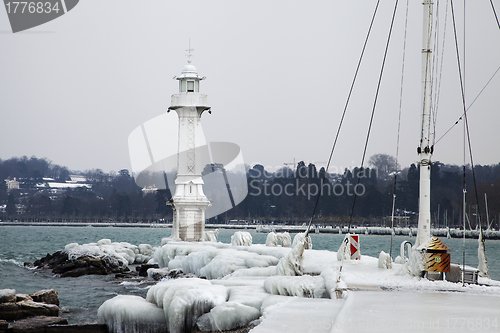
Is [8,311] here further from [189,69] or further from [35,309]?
[189,69]

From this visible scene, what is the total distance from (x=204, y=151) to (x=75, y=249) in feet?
31.4

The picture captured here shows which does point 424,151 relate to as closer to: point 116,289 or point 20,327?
point 20,327

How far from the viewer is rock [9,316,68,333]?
15.1 metres

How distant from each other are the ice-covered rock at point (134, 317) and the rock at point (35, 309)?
3423 millimetres

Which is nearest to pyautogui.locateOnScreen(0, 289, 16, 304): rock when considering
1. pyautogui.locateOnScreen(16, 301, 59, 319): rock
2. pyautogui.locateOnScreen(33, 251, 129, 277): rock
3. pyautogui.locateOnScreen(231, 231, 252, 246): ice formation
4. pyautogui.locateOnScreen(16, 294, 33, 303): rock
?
pyautogui.locateOnScreen(16, 294, 33, 303): rock

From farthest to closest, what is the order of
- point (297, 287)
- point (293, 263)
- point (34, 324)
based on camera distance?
point (293, 263)
point (34, 324)
point (297, 287)

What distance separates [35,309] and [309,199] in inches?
4208

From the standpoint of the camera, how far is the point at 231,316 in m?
12.8

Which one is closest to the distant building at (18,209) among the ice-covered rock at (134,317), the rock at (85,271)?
the rock at (85,271)

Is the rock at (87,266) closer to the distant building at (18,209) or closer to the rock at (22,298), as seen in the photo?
the rock at (22,298)

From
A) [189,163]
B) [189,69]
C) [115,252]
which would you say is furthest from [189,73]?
[115,252]

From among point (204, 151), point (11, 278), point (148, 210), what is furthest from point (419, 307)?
point (148, 210)

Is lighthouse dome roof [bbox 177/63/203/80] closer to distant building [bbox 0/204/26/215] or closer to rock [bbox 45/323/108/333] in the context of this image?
rock [bbox 45/323/108/333]

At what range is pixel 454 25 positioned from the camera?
1772 cm
